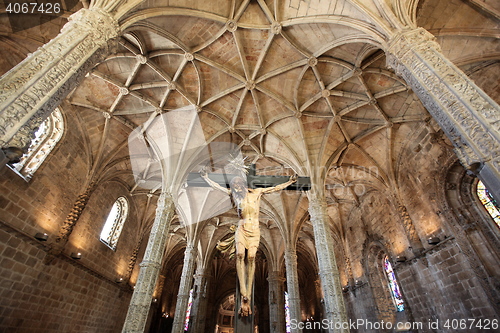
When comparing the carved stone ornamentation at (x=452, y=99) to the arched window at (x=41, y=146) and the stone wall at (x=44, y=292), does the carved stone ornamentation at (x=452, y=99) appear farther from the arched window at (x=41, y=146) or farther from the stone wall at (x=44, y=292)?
the stone wall at (x=44, y=292)

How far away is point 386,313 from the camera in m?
12.9

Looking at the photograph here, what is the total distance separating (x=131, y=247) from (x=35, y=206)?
7.66 metres

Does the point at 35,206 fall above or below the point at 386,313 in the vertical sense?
above

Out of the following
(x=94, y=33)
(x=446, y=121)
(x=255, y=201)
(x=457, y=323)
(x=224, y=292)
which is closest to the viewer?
(x=446, y=121)

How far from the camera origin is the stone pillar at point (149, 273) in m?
7.86

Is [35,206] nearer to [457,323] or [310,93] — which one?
[310,93]

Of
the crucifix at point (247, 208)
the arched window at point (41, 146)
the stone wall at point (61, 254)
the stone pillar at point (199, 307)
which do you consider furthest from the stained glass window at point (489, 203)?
the stone pillar at point (199, 307)

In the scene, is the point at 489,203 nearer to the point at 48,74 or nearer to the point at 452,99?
the point at 452,99

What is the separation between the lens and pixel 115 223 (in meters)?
15.1

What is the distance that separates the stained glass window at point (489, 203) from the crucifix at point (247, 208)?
Answer: 8037 mm

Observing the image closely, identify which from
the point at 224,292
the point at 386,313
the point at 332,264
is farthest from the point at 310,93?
the point at 224,292

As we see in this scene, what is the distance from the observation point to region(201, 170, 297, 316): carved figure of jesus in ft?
13.4

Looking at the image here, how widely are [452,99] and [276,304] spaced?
1810cm

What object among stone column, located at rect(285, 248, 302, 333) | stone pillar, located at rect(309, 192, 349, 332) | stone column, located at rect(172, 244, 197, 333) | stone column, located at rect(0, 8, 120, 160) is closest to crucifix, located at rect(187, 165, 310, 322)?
stone column, located at rect(0, 8, 120, 160)
